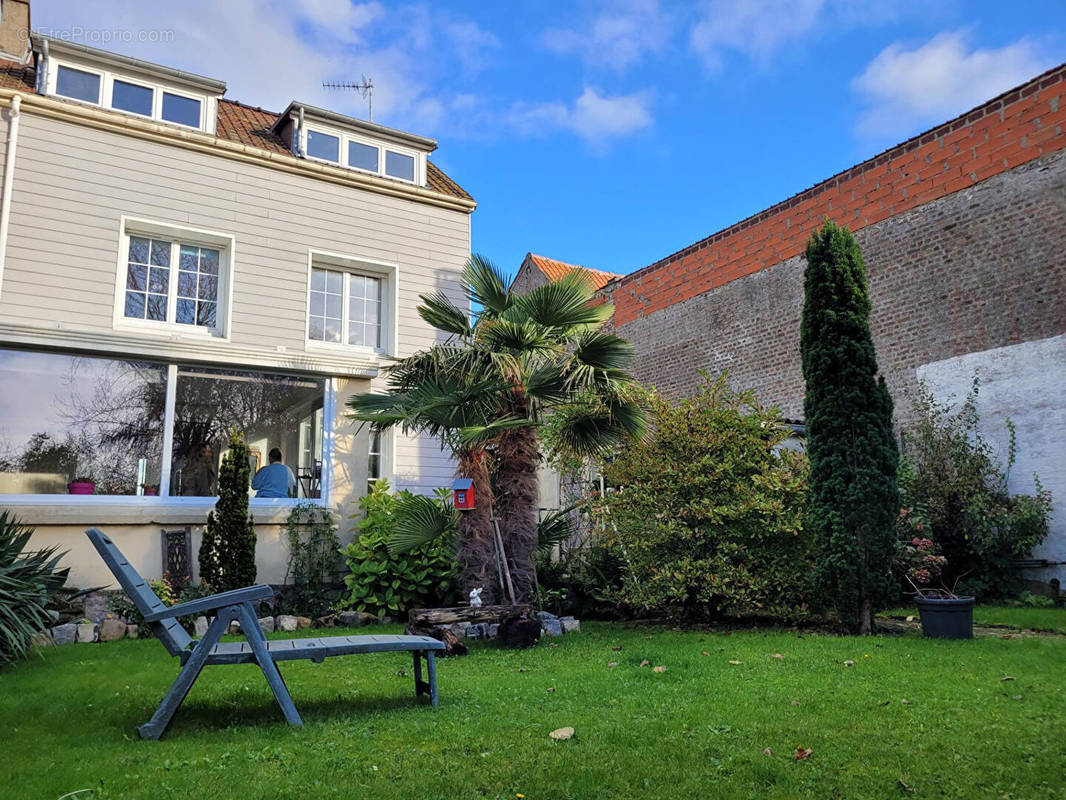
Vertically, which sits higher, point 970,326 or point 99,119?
point 99,119

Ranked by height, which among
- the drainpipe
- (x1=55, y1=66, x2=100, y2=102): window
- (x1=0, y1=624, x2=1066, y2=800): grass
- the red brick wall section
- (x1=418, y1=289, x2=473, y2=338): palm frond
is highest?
(x1=55, y1=66, x2=100, y2=102): window

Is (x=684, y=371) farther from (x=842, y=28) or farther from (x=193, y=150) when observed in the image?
(x=193, y=150)

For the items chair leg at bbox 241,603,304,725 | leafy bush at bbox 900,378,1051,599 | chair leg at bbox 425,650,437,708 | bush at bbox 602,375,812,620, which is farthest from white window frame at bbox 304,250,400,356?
leafy bush at bbox 900,378,1051,599

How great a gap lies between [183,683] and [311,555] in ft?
22.6

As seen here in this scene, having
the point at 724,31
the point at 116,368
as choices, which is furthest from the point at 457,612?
the point at 724,31

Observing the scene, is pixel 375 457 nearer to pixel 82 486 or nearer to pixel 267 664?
pixel 82 486

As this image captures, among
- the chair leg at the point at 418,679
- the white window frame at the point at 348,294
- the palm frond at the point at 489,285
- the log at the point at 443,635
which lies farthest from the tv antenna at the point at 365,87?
the chair leg at the point at 418,679

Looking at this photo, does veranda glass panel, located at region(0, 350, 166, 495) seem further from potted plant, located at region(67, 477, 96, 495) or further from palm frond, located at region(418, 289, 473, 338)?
palm frond, located at region(418, 289, 473, 338)

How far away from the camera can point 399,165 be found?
46.5ft

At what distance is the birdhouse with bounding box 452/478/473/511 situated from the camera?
30.1ft

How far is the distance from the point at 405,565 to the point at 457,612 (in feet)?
8.51

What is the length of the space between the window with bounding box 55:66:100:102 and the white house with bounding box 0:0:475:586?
0.02 metres

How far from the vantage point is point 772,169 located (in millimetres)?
17594

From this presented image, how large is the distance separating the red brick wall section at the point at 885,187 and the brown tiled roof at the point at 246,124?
6643mm
